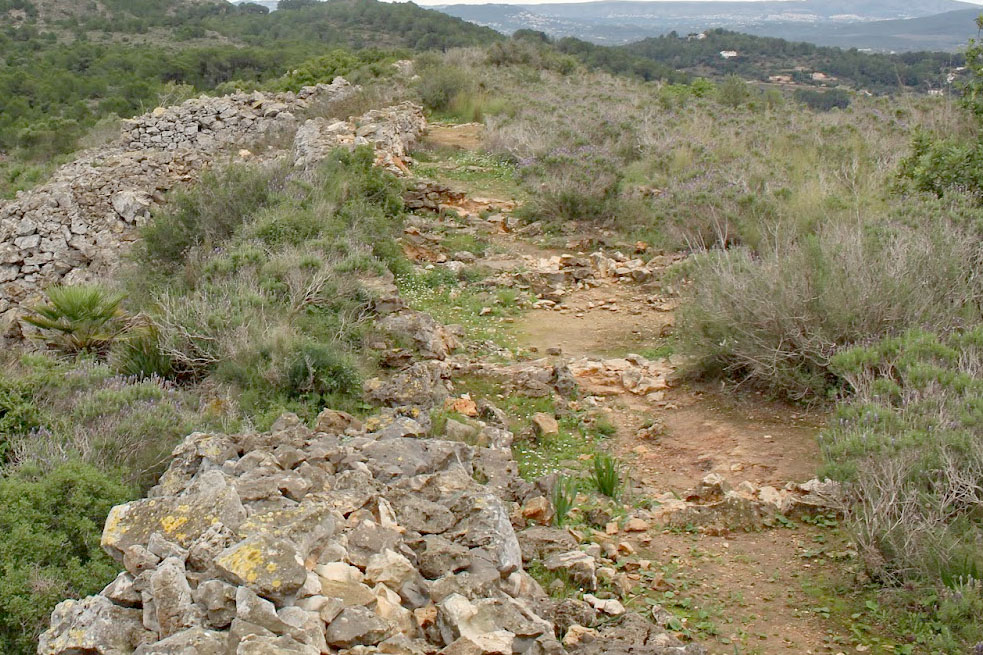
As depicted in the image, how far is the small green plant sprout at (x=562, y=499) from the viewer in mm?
4004

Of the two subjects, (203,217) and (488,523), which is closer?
(488,523)

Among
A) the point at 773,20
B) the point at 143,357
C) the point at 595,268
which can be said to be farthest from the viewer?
the point at 773,20

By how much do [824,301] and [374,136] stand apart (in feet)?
28.6

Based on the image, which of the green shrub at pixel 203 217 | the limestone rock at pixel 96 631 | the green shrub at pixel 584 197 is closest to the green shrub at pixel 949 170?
the green shrub at pixel 584 197

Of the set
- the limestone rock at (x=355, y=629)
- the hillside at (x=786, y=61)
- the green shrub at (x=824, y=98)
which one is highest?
the hillside at (x=786, y=61)

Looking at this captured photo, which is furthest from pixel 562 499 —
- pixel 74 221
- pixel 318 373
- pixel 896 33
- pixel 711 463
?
pixel 896 33

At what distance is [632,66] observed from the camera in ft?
129

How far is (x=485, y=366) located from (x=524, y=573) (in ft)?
9.97

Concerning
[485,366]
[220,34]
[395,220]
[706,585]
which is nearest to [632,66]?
[220,34]

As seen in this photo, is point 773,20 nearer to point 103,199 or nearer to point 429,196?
point 103,199

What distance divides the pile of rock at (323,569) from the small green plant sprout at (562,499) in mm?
211

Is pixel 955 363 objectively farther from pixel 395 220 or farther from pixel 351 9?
pixel 351 9

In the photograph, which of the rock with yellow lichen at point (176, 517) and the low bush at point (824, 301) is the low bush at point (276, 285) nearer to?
the rock with yellow lichen at point (176, 517)

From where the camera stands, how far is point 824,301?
521cm
